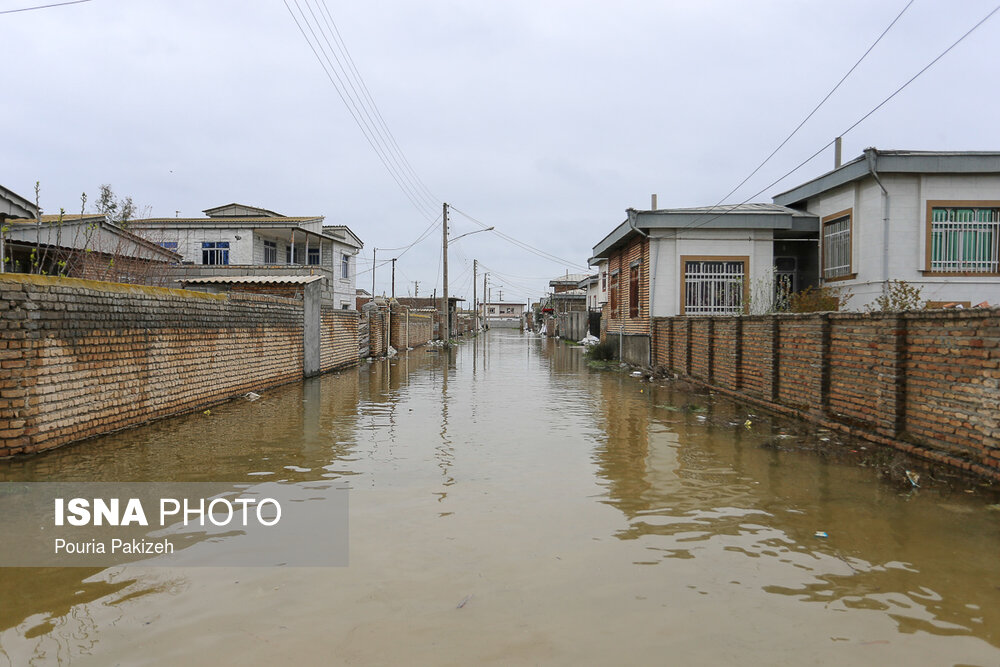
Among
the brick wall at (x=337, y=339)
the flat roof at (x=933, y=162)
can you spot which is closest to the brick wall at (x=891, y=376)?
the flat roof at (x=933, y=162)

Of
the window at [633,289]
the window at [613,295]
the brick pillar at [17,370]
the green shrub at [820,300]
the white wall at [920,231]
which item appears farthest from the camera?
the window at [613,295]

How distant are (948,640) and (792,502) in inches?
88.0

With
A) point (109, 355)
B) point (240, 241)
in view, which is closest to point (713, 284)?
point (109, 355)

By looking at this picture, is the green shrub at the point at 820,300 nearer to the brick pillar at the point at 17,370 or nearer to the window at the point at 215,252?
the brick pillar at the point at 17,370

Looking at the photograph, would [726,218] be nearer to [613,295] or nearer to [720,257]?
[720,257]

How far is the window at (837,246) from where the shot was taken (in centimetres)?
1576

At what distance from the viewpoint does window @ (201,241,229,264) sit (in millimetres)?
31000

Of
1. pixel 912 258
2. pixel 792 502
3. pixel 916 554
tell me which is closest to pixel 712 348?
pixel 912 258

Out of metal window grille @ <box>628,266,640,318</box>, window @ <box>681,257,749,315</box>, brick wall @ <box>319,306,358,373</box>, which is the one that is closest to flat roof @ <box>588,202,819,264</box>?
window @ <box>681,257,749,315</box>

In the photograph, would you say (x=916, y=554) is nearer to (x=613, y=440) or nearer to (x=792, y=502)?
(x=792, y=502)

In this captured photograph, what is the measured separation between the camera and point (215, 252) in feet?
102

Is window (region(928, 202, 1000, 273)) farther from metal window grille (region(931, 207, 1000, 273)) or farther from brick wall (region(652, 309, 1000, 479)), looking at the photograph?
brick wall (region(652, 309, 1000, 479))

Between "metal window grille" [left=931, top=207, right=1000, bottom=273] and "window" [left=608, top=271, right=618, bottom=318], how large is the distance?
1137 cm

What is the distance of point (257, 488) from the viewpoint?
542 centimetres
